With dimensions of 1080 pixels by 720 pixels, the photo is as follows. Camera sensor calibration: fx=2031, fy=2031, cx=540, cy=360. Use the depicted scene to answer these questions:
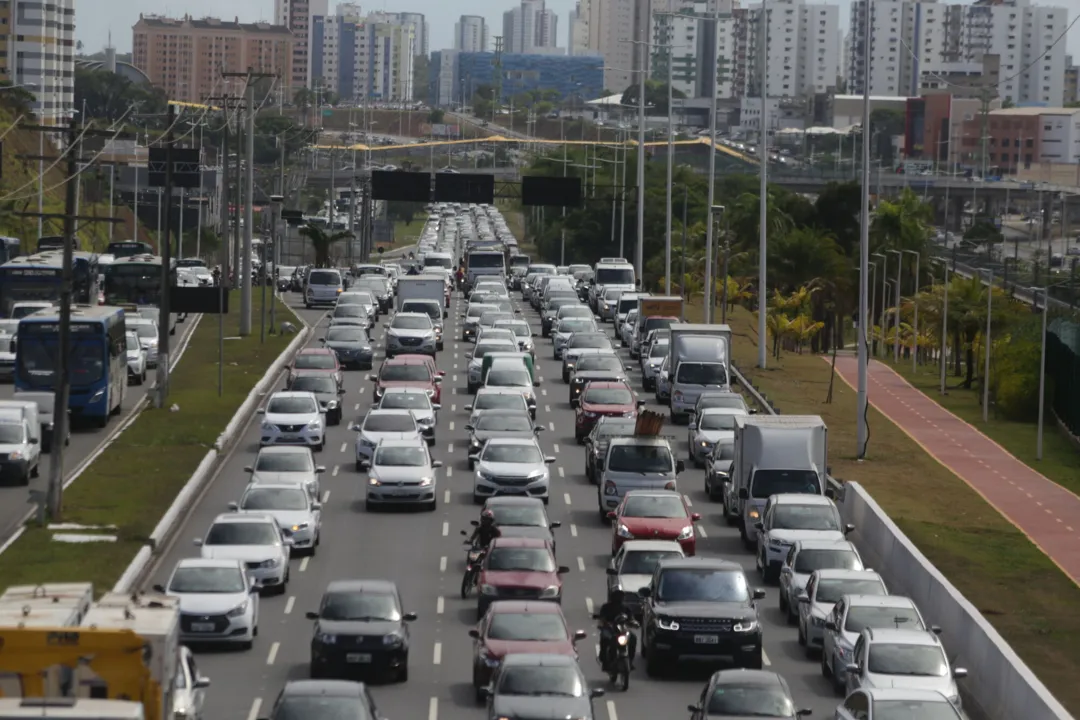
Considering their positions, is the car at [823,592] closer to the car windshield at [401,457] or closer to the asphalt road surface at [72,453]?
the car windshield at [401,457]

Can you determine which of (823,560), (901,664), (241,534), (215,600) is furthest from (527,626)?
(241,534)

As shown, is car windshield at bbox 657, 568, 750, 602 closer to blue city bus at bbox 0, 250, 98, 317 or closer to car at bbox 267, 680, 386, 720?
car at bbox 267, 680, 386, 720

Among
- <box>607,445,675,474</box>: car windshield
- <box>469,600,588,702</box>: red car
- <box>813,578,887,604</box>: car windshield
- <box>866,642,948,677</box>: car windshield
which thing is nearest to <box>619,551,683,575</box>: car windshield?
<box>813,578,887,604</box>: car windshield

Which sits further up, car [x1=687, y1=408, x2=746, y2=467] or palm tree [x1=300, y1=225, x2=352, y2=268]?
palm tree [x1=300, y1=225, x2=352, y2=268]

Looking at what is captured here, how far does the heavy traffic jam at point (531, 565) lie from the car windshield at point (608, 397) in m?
0.06

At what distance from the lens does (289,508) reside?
119ft

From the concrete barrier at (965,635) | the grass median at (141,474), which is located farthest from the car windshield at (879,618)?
the grass median at (141,474)

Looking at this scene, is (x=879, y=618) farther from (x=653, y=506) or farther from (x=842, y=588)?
(x=653, y=506)

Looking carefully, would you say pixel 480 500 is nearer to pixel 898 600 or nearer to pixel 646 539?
pixel 646 539

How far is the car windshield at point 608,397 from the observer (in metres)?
51.6

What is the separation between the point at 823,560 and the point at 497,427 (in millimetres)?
16010

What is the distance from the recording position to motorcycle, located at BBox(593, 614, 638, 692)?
2688 centimetres

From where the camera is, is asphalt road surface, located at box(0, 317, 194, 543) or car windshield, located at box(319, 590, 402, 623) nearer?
car windshield, located at box(319, 590, 402, 623)

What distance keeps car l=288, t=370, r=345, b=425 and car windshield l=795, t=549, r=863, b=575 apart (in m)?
22.4
